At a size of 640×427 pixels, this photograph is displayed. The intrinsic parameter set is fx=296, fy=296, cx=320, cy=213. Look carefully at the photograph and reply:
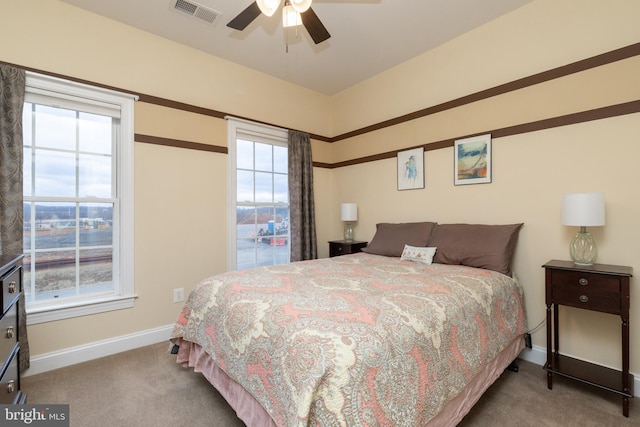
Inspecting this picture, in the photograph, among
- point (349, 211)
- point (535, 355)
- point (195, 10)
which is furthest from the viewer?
point (349, 211)

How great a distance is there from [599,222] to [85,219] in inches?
155

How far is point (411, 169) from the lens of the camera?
10.9 ft

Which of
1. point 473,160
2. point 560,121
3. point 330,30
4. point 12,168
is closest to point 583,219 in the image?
point 560,121

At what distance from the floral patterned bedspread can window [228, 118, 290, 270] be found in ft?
4.61

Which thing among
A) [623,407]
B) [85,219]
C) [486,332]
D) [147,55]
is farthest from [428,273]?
[147,55]

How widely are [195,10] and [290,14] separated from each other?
1076 millimetres

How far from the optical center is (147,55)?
282 centimetres

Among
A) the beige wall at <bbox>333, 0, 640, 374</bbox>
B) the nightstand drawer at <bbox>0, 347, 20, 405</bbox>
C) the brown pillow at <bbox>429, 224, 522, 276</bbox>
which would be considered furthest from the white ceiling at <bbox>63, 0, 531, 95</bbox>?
the nightstand drawer at <bbox>0, 347, 20, 405</bbox>

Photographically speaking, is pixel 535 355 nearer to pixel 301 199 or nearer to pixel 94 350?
pixel 301 199

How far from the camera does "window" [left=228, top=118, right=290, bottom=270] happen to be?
11.1 ft

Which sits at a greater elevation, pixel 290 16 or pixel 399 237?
pixel 290 16

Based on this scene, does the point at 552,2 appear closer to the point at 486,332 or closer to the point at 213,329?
the point at 486,332

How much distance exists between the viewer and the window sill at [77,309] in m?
2.29

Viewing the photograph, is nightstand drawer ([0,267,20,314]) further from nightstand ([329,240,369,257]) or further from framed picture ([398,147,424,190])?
framed picture ([398,147,424,190])
